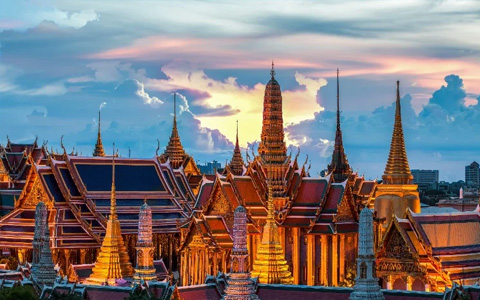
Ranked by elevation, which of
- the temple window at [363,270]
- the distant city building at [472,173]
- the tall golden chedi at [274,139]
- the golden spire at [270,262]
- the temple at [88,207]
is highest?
the distant city building at [472,173]

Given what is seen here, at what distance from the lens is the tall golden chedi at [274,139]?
174 feet

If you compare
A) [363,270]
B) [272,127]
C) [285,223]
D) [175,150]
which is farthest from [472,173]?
[363,270]

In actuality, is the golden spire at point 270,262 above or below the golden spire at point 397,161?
below

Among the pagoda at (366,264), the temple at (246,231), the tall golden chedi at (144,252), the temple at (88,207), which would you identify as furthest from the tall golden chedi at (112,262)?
the pagoda at (366,264)

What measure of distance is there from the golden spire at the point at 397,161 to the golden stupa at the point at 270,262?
1044 centimetres

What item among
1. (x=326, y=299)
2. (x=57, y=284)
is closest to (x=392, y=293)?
(x=326, y=299)

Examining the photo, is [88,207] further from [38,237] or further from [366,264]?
[366,264]

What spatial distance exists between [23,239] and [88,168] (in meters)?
4.31

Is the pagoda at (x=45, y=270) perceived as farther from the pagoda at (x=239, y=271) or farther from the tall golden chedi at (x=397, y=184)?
the tall golden chedi at (x=397, y=184)

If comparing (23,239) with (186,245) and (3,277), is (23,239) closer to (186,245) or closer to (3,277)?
(186,245)

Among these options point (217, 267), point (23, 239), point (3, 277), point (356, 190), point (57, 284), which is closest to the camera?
point (57, 284)

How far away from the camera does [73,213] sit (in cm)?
5575

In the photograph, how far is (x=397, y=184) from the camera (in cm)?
5147

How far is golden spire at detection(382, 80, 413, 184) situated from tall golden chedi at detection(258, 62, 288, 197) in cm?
394
